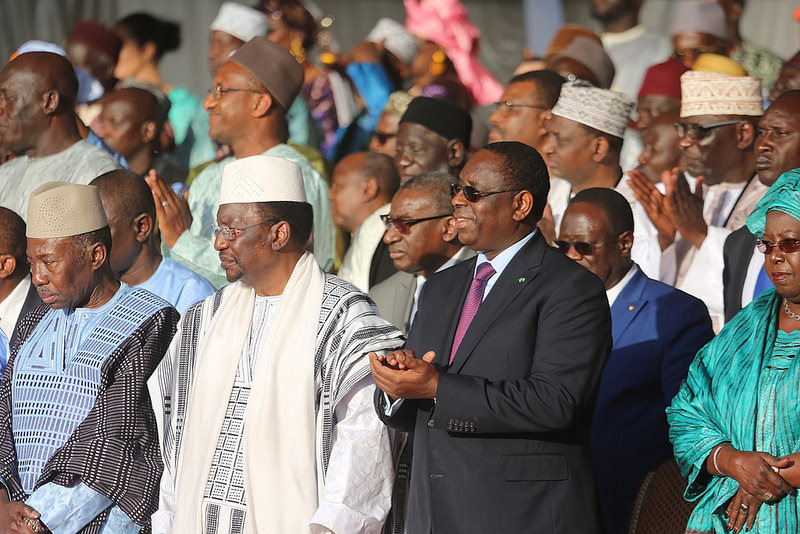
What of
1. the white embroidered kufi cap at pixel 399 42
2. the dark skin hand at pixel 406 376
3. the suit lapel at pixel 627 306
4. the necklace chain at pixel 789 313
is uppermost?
the white embroidered kufi cap at pixel 399 42

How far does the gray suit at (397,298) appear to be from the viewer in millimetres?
6781

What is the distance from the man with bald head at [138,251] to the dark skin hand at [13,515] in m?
1.35

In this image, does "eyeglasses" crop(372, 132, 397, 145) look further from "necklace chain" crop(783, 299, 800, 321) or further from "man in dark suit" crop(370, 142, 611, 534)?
"necklace chain" crop(783, 299, 800, 321)

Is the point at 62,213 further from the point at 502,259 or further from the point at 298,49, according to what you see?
the point at 298,49

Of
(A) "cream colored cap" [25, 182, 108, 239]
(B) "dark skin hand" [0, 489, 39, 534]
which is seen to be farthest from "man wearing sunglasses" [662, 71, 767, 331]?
(B) "dark skin hand" [0, 489, 39, 534]

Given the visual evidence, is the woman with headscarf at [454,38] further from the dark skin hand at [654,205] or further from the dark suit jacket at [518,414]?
the dark suit jacket at [518,414]

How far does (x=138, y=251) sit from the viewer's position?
6.66m

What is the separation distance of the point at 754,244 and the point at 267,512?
291 centimetres

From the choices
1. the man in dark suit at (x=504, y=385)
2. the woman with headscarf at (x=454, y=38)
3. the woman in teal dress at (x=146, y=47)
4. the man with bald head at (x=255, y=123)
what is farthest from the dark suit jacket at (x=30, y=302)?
the woman with headscarf at (x=454, y=38)

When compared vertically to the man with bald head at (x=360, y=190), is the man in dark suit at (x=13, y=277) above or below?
below

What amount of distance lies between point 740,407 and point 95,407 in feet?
8.91

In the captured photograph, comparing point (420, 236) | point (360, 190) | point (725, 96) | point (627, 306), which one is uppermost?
point (725, 96)

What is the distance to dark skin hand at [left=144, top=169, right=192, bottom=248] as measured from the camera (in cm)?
712

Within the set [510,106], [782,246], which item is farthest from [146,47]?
[782,246]
